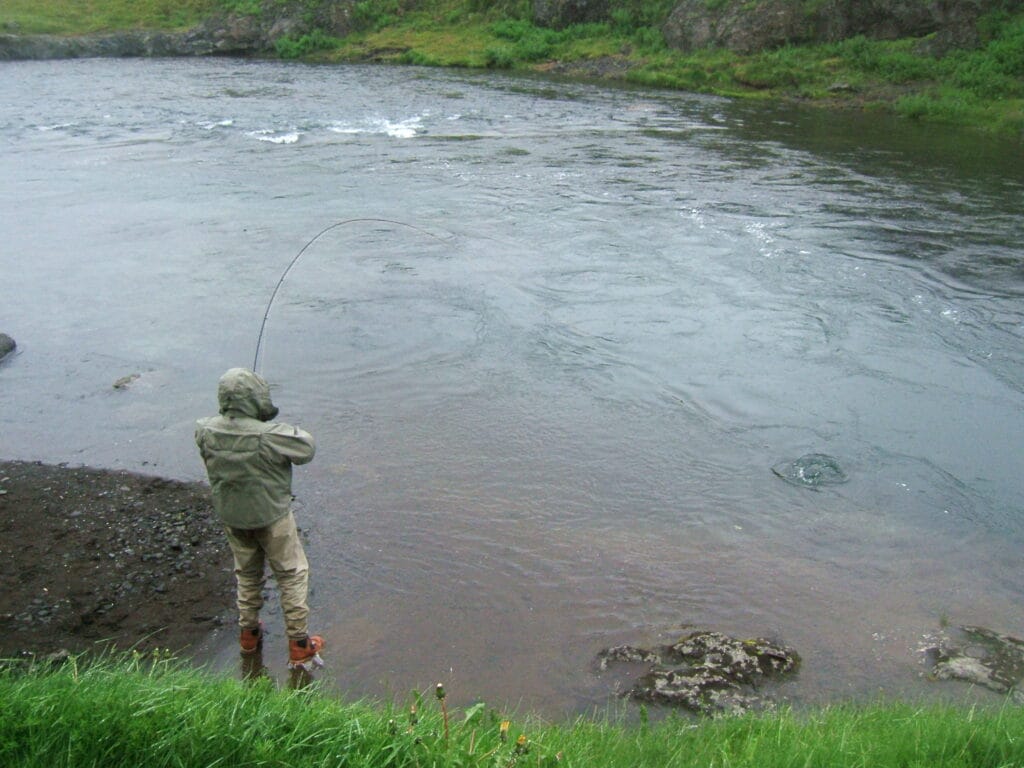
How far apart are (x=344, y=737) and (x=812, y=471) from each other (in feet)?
18.4

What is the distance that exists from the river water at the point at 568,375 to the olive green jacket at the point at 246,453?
985mm

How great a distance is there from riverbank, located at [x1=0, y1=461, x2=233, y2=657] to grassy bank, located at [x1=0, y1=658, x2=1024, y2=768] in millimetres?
1344

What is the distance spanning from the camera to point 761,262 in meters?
14.3

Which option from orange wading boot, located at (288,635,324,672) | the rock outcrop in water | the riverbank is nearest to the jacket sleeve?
orange wading boot, located at (288,635,324,672)

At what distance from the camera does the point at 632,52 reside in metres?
39.0

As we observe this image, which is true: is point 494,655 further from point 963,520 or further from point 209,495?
point 963,520

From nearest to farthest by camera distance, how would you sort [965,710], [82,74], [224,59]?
[965,710] < [82,74] < [224,59]

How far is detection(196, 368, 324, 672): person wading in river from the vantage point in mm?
5688

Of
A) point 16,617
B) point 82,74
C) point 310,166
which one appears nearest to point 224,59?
point 82,74

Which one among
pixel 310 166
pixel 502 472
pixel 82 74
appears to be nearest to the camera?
pixel 502 472

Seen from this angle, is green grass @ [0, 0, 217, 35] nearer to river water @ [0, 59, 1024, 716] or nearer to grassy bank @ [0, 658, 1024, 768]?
river water @ [0, 59, 1024, 716]

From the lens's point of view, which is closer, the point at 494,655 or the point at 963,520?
the point at 494,655

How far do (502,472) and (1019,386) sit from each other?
5.53 m

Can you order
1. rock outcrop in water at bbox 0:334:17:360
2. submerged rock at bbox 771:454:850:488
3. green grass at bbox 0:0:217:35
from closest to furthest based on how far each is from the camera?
submerged rock at bbox 771:454:850:488 → rock outcrop in water at bbox 0:334:17:360 → green grass at bbox 0:0:217:35
